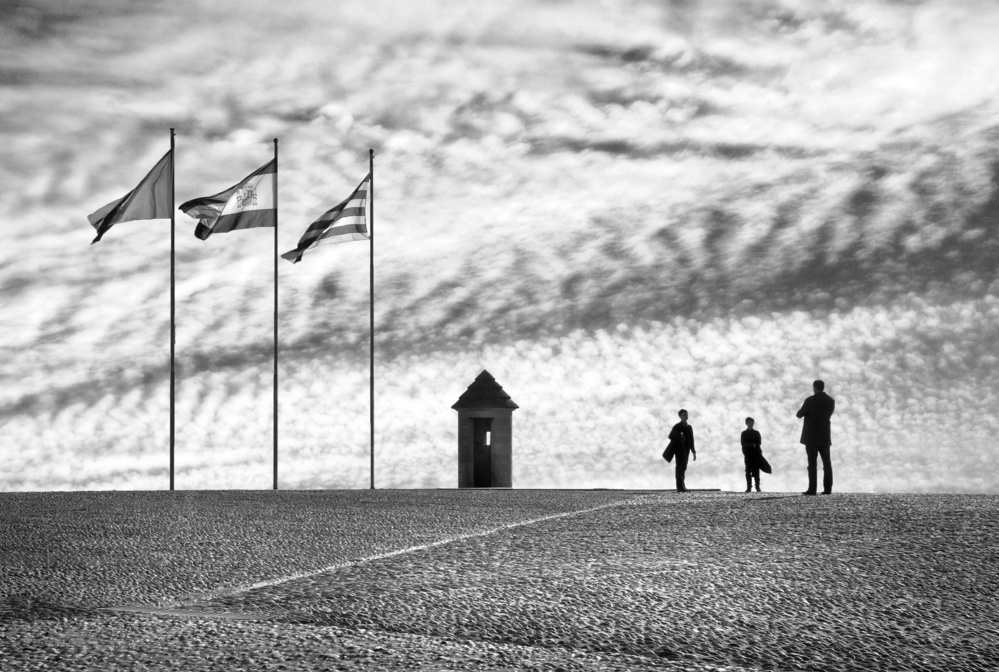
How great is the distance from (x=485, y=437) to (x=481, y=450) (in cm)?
38

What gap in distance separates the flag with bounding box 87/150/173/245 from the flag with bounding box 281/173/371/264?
10.7ft

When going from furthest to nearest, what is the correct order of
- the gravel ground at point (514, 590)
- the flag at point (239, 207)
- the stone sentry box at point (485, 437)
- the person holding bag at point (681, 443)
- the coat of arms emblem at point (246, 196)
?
1. the stone sentry box at point (485, 437)
2. the coat of arms emblem at point (246, 196)
3. the flag at point (239, 207)
4. the person holding bag at point (681, 443)
5. the gravel ground at point (514, 590)

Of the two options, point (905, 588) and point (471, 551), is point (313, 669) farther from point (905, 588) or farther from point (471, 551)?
point (905, 588)

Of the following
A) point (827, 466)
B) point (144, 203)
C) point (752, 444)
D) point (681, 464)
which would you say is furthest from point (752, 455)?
point (144, 203)

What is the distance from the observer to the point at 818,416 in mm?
16422

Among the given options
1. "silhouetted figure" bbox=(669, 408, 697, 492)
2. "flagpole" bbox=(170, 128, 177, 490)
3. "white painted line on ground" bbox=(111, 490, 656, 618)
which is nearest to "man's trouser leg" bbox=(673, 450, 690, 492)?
"silhouetted figure" bbox=(669, 408, 697, 492)

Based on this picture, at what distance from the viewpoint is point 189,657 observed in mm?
6277

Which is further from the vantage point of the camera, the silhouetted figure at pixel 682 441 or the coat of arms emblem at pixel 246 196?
the coat of arms emblem at pixel 246 196

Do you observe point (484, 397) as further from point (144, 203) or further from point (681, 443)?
point (144, 203)

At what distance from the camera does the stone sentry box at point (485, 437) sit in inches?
1067

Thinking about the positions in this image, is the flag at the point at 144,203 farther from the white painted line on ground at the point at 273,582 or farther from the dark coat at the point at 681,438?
the white painted line on ground at the point at 273,582

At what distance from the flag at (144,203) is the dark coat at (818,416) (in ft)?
54.3

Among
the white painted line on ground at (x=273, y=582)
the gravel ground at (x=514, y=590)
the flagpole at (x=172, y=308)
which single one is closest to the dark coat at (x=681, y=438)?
the gravel ground at (x=514, y=590)

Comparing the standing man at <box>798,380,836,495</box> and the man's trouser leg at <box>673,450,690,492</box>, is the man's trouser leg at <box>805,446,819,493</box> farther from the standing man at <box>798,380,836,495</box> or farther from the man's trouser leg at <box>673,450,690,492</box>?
the man's trouser leg at <box>673,450,690,492</box>
